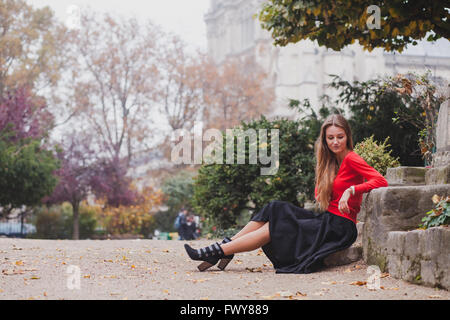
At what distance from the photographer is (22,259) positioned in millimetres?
7828

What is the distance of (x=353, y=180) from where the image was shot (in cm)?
639

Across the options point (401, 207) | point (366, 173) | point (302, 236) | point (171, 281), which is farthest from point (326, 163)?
point (171, 281)

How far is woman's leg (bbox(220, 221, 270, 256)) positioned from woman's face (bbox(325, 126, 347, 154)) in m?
1.13

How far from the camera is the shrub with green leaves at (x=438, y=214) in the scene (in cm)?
553

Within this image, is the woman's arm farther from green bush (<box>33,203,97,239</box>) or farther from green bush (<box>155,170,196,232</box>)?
green bush (<box>155,170,196,232</box>)

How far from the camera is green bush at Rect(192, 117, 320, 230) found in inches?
519

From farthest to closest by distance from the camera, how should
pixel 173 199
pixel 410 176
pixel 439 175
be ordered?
1. pixel 173 199
2. pixel 410 176
3. pixel 439 175

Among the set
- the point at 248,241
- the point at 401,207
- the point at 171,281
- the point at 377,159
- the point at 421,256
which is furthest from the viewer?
the point at 377,159

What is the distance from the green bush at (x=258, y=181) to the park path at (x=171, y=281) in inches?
199

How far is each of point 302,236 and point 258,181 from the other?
677 centimetres

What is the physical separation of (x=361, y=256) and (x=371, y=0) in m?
3.70

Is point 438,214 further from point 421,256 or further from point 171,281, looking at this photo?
point 171,281

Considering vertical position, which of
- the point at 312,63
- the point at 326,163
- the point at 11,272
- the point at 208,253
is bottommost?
the point at 11,272
